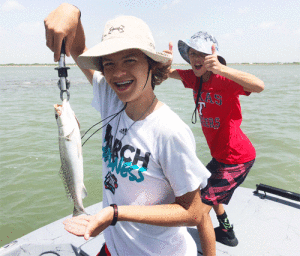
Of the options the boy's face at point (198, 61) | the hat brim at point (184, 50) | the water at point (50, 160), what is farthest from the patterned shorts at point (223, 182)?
the water at point (50, 160)

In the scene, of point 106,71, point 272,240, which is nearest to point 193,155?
point 106,71

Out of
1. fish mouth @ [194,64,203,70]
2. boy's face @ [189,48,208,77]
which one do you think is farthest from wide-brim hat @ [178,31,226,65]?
fish mouth @ [194,64,203,70]

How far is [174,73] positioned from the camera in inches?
139

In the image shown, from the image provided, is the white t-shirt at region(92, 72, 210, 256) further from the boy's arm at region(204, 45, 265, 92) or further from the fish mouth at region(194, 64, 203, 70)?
the fish mouth at region(194, 64, 203, 70)

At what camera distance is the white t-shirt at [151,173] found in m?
1.41

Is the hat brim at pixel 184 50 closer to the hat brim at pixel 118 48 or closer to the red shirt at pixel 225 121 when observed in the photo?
the red shirt at pixel 225 121

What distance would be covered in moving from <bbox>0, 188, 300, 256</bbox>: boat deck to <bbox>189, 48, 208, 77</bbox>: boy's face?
1.95 metres

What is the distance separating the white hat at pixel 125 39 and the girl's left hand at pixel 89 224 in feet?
2.90

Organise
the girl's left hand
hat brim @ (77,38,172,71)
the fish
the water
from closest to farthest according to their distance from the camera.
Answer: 1. the girl's left hand
2. hat brim @ (77,38,172,71)
3. the fish
4. the water

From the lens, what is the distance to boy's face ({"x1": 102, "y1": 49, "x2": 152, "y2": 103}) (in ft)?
4.93

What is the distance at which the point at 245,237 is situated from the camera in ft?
9.84

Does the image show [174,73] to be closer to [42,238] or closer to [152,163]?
[152,163]

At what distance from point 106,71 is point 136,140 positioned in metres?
0.48

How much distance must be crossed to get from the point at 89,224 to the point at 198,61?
2407 millimetres
